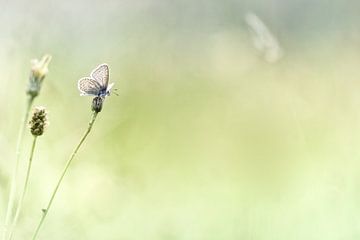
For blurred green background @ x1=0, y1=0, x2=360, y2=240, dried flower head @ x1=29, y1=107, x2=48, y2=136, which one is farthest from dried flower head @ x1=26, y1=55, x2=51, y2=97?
blurred green background @ x1=0, y1=0, x2=360, y2=240

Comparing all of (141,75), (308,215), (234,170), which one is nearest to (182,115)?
(141,75)

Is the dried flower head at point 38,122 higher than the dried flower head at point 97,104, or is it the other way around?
the dried flower head at point 97,104

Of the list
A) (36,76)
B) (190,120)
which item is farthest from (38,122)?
(190,120)

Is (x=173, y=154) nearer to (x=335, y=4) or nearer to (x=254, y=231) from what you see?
(x=335, y=4)

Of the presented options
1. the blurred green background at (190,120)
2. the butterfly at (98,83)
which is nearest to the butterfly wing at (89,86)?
the butterfly at (98,83)

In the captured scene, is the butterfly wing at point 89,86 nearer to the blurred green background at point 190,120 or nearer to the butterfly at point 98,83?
the butterfly at point 98,83

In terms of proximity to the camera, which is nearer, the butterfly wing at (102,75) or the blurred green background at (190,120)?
the butterfly wing at (102,75)

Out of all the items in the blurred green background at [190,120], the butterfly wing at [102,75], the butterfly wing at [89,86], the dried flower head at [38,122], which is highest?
the blurred green background at [190,120]

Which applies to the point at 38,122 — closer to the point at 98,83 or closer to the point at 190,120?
the point at 98,83
